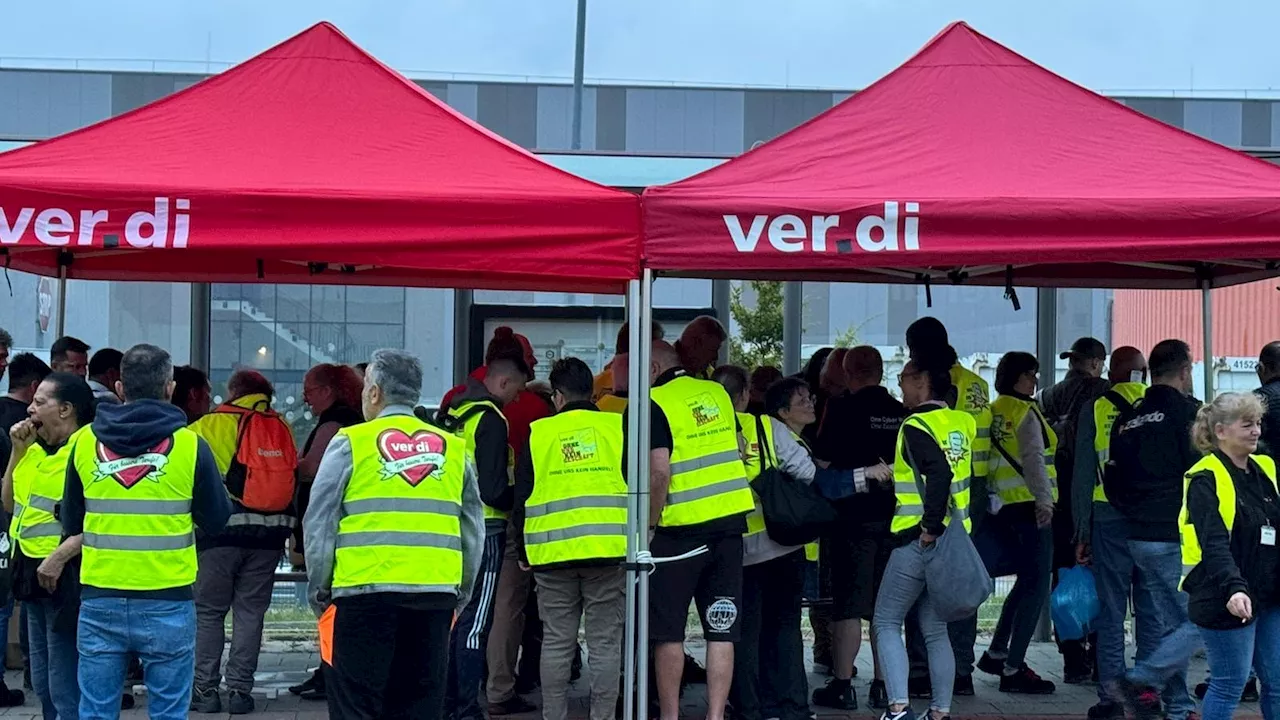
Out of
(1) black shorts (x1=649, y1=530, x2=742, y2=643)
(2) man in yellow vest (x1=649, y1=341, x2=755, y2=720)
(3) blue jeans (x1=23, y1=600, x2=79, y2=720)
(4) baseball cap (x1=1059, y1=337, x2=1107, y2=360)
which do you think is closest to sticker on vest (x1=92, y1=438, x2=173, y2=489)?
(3) blue jeans (x1=23, y1=600, x2=79, y2=720)

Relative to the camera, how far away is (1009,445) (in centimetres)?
743

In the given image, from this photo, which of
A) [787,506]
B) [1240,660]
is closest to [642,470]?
[787,506]

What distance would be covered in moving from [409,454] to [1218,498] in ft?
9.97

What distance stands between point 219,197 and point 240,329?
3.99m

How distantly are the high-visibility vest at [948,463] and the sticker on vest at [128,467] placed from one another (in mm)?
3070

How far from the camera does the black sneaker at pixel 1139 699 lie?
6.61 m

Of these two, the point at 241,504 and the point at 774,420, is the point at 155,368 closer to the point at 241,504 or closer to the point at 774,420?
the point at 241,504

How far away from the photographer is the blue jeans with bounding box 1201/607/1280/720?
542 cm

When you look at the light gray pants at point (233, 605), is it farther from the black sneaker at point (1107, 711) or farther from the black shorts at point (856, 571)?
the black sneaker at point (1107, 711)

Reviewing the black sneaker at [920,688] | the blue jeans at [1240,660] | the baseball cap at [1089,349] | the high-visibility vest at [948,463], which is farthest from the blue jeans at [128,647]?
the baseball cap at [1089,349]

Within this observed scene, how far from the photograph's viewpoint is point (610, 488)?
19.8ft

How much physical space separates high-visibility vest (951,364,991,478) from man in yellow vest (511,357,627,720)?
2.07 metres

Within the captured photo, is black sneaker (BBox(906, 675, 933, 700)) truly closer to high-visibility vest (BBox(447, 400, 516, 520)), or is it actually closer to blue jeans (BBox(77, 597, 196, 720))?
high-visibility vest (BBox(447, 400, 516, 520))

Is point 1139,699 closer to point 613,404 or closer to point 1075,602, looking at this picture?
point 1075,602
